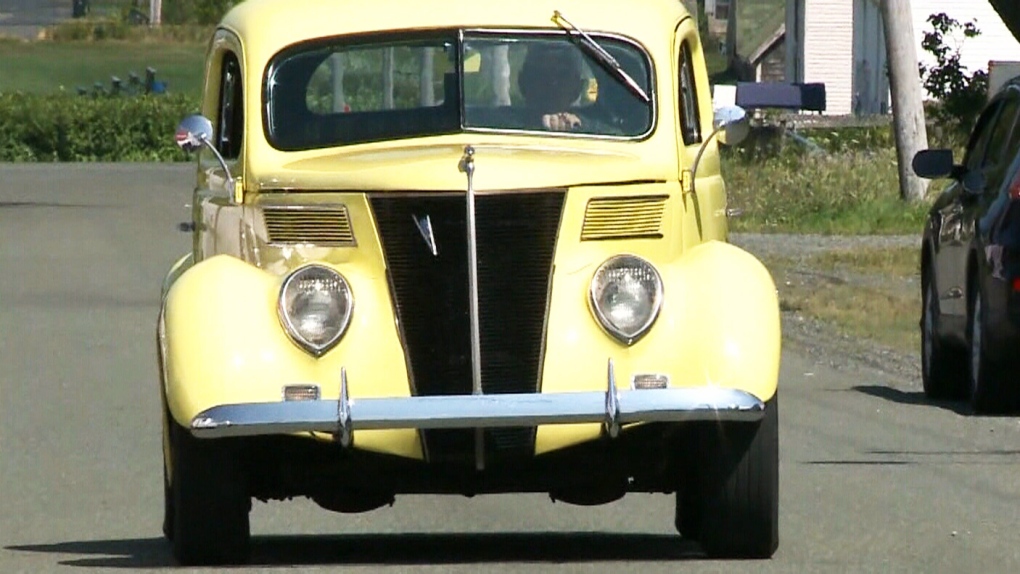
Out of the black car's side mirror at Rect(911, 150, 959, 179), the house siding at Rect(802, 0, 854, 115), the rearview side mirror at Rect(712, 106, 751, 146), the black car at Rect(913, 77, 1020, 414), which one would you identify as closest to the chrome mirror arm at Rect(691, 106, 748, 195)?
the rearview side mirror at Rect(712, 106, 751, 146)

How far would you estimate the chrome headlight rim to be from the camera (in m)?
8.16

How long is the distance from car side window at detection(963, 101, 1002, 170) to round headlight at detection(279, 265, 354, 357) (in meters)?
6.98

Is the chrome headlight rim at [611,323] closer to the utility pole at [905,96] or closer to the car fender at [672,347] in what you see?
the car fender at [672,347]

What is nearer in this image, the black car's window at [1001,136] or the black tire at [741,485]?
the black tire at [741,485]

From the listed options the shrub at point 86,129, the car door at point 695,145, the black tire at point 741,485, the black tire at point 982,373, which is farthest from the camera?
Answer: the shrub at point 86,129

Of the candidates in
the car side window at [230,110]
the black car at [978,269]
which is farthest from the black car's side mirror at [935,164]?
the car side window at [230,110]

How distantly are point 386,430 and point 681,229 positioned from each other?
1.40m

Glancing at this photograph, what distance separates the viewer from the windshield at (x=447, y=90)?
9.06 metres

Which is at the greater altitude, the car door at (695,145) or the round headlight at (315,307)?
the car door at (695,145)

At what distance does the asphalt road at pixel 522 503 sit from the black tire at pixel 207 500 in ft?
0.76

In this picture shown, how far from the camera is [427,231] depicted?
A: 326 inches

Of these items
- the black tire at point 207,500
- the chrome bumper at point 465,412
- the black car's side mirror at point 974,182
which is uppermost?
the black car's side mirror at point 974,182

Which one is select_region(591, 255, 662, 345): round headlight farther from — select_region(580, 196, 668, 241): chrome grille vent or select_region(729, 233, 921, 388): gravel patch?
select_region(729, 233, 921, 388): gravel patch

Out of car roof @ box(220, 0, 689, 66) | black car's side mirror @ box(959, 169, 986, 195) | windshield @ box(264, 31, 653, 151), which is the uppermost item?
car roof @ box(220, 0, 689, 66)
